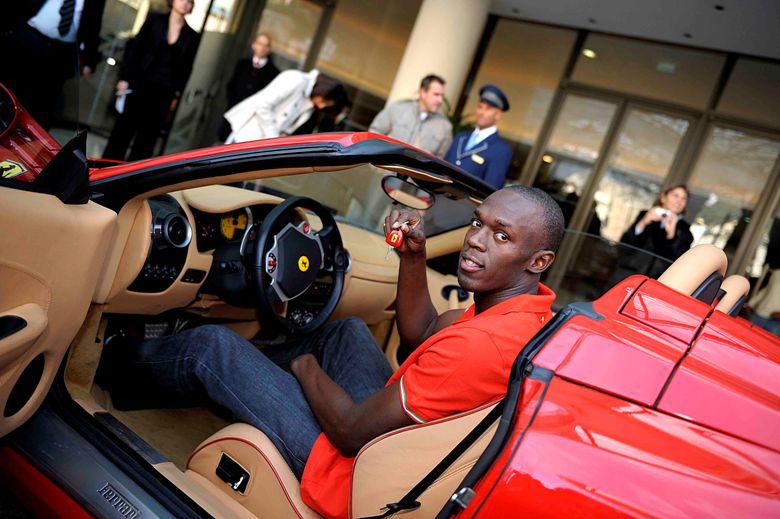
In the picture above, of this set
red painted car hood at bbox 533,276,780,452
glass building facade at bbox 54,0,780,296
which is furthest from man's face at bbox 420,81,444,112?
red painted car hood at bbox 533,276,780,452

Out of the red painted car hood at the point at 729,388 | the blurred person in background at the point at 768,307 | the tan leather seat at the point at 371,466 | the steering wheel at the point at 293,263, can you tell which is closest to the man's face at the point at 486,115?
the blurred person in background at the point at 768,307

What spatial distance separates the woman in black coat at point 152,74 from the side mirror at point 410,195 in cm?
393

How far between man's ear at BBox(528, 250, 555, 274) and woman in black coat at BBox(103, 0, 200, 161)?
481 cm

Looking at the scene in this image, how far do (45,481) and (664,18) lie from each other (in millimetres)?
7634

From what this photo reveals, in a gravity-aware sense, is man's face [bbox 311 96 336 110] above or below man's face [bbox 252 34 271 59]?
below

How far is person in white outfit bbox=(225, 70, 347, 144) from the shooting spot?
5238 millimetres

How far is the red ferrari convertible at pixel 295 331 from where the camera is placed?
1.32 metres

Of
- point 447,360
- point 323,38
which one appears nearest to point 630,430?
point 447,360

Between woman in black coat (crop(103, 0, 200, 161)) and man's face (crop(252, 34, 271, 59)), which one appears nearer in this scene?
woman in black coat (crop(103, 0, 200, 161))

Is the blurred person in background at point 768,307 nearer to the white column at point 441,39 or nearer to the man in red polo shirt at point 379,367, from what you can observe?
the man in red polo shirt at point 379,367

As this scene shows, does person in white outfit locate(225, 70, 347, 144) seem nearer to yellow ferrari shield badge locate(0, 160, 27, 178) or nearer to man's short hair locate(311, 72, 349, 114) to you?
man's short hair locate(311, 72, 349, 114)

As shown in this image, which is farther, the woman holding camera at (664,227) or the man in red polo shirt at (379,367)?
the woman holding camera at (664,227)

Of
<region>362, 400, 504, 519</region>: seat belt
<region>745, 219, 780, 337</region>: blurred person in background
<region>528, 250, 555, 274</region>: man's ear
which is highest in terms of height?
<region>745, 219, 780, 337</region>: blurred person in background

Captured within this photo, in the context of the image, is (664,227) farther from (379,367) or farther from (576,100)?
(576,100)
